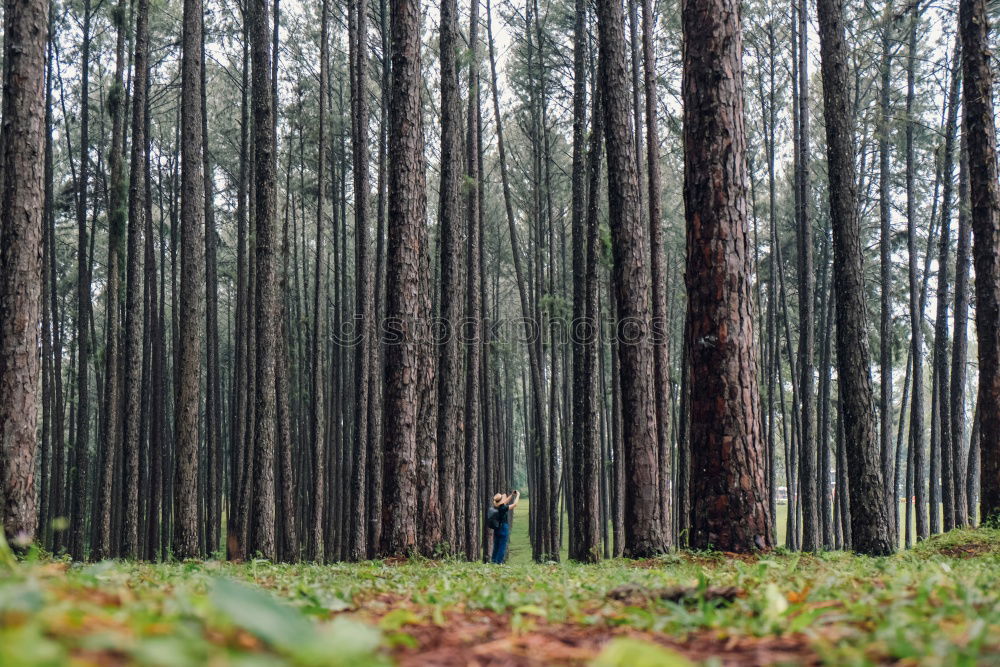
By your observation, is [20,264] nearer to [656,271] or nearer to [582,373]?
[582,373]

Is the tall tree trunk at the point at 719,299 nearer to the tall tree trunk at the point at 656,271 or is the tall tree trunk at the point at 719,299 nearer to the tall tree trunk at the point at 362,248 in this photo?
the tall tree trunk at the point at 656,271

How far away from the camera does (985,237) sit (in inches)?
350

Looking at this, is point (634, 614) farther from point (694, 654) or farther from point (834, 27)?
point (834, 27)

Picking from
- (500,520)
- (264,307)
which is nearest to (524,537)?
(500,520)

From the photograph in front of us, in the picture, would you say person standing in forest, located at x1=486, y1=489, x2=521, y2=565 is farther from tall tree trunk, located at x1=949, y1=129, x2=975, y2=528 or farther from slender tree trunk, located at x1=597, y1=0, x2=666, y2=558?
tall tree trunk, located at x1=949, y1=129, x2=975, y2=528

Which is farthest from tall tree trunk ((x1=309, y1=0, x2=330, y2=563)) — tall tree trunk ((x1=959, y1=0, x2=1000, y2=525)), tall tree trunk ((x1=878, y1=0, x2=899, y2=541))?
tall tree trunk ((x1=878, y1=0, x2=899, y2=541))

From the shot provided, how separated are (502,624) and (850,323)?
8156 millimetres

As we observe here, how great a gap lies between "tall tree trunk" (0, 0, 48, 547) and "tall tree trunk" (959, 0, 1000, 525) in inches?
385

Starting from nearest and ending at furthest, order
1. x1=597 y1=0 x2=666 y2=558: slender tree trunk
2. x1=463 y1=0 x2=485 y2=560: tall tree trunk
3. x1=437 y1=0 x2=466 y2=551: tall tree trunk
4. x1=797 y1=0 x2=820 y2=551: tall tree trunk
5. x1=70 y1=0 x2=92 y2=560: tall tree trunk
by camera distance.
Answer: x1=597 y1=0 x2=666 y2=558: slender tree trunk
x1=437 y1=0 x2=466 y2=551: tall tree trunk
x1=797 y1=0 x2=820 y2=551: tall tree trunk
x1=463 y1=0 x2=485 y2=560: tall tree trunk
x1=70 y1=0 x2=92 y2=560: tall tree trunk

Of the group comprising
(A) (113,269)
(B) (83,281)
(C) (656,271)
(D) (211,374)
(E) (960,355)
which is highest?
(B) (83,281)

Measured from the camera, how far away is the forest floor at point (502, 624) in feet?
3.72

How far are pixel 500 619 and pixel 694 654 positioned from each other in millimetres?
781

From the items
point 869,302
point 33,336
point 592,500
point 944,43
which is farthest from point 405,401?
point 869,302

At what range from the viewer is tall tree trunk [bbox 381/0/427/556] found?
8734mm
